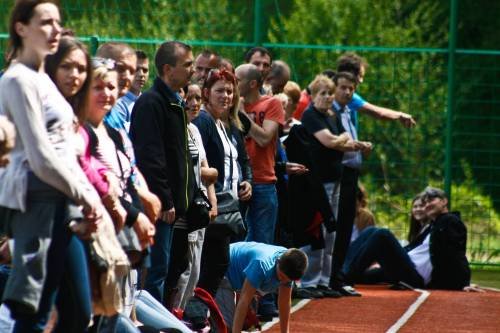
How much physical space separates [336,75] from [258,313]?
2799 mm

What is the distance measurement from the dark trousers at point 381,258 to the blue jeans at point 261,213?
3047 mm

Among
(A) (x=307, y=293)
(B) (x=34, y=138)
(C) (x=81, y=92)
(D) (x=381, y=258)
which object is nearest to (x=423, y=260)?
(D) (x=381, y=258)

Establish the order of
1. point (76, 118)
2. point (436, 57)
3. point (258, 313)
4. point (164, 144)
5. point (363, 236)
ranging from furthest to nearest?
1. point (436, 57)
2. point (363, 236)
3. point (258, 313)
4. point (164, 144)
5. point (76, 118)

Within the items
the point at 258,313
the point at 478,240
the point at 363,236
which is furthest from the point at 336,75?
the point at 478,240

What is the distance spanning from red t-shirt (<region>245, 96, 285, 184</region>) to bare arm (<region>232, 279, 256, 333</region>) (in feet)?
5.93

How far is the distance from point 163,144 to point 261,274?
1.27m

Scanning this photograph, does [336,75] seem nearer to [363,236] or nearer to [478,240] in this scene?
[363,236]

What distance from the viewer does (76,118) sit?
6215mm

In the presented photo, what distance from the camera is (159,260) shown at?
25.9 ft

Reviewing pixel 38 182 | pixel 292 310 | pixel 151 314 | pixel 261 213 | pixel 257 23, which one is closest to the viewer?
pixel 38 182

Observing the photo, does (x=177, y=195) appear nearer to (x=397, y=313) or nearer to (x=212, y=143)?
(x=212, y=143)

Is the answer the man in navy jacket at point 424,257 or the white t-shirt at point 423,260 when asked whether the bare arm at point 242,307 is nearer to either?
the man in navy jacket at point 424,257

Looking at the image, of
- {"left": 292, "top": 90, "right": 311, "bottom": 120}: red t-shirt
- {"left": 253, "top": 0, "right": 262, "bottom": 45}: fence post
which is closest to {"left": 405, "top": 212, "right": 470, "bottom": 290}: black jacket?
{"left": 292, "top": 90, "right": 311, "bottom": 120}: red t-shirt

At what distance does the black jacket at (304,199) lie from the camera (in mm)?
11820
